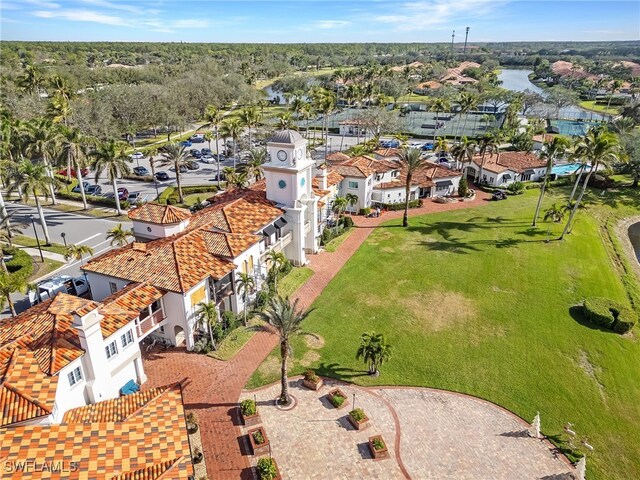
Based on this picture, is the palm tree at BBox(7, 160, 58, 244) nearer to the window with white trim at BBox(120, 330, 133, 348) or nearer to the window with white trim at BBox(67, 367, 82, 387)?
the window with white trim at BBox(120, 330, 133, 348)

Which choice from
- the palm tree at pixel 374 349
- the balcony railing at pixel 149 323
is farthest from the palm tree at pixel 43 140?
the palm tree at pixel 374 349

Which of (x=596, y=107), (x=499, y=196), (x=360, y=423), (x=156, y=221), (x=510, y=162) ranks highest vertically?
(x=156, y=221)

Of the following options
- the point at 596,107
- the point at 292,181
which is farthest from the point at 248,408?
the point at 596,107

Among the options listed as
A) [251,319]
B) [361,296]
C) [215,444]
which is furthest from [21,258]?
[361,296]

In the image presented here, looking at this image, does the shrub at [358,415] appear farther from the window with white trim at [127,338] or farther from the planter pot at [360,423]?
the window with white trim at [127,338]

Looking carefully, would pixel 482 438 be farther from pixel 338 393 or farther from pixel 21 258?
pixel 21 258

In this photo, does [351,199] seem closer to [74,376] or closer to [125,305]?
[125,305]
